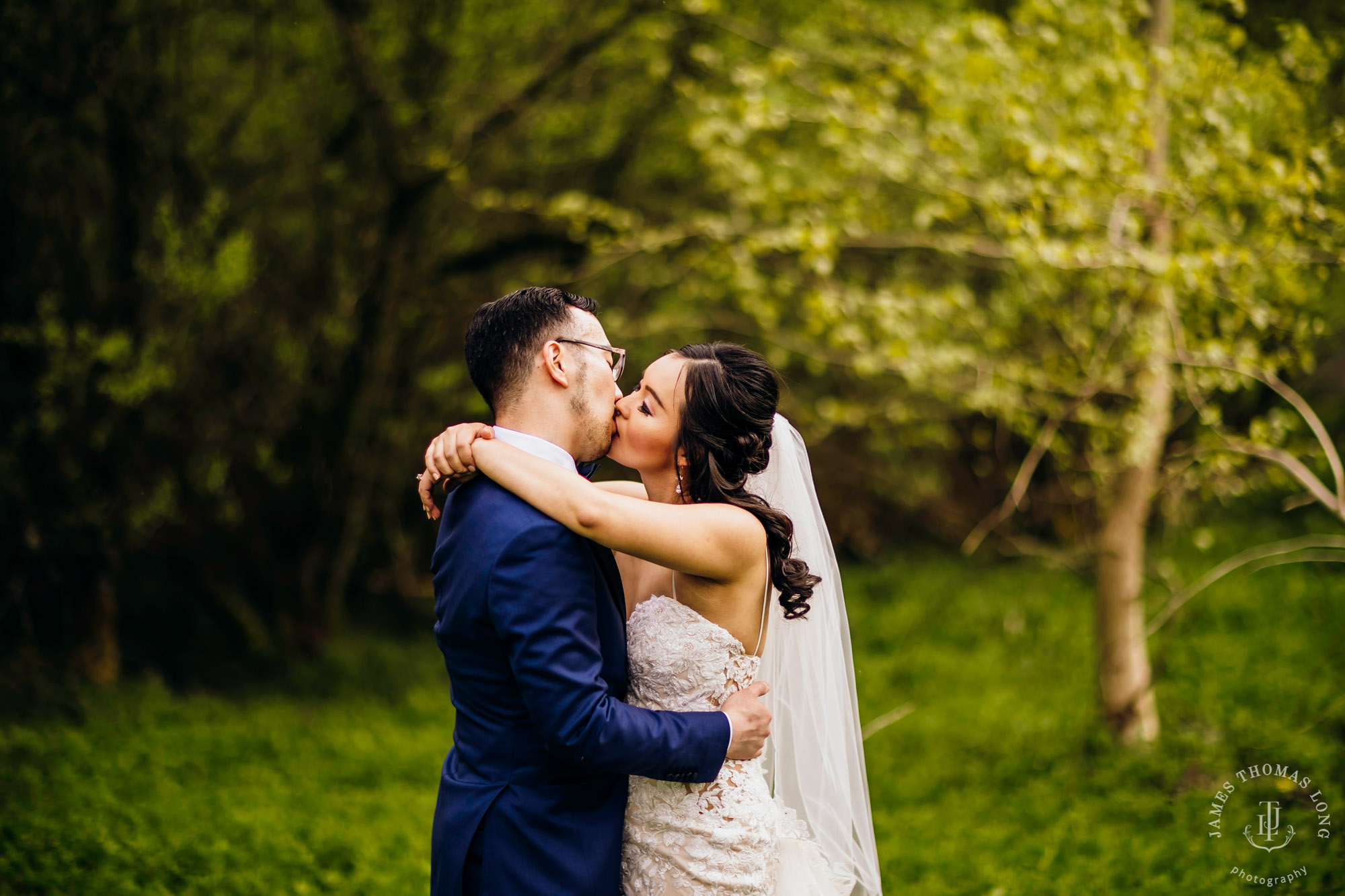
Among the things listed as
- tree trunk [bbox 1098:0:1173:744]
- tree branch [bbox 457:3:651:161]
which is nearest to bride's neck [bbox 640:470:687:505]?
tree trunk [bbox 1098:0:1173:744]

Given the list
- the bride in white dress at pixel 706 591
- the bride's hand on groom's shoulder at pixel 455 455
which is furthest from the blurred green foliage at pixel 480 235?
the bride's hand on groom's shoulder at pixel 455 455

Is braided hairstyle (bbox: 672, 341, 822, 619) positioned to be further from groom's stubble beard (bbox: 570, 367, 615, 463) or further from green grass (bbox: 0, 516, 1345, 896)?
green grass (bbox: 0, 516, 1345, 896)

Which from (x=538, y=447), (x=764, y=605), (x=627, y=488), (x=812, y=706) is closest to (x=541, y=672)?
(x=538, y=447)

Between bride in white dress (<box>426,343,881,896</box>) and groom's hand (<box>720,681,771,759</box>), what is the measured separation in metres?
0.10

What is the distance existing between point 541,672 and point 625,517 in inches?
14.2

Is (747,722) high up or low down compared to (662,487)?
down

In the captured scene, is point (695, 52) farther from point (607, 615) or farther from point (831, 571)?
point (607, 615)

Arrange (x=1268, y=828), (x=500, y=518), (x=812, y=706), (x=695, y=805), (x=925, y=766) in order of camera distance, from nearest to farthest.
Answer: (x=500, y=518) < (x=695, y=805) < (x=812, y=706) < (x=1268, y=828) < (x=925, y=766)

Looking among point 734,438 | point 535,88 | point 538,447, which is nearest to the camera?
point 538,447

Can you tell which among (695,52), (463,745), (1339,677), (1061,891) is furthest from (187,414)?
(1339,677)

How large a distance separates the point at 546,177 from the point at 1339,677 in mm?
6741

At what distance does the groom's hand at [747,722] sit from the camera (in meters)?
2.13

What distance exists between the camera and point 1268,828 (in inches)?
170

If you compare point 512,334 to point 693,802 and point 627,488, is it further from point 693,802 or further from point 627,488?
point 693,802
